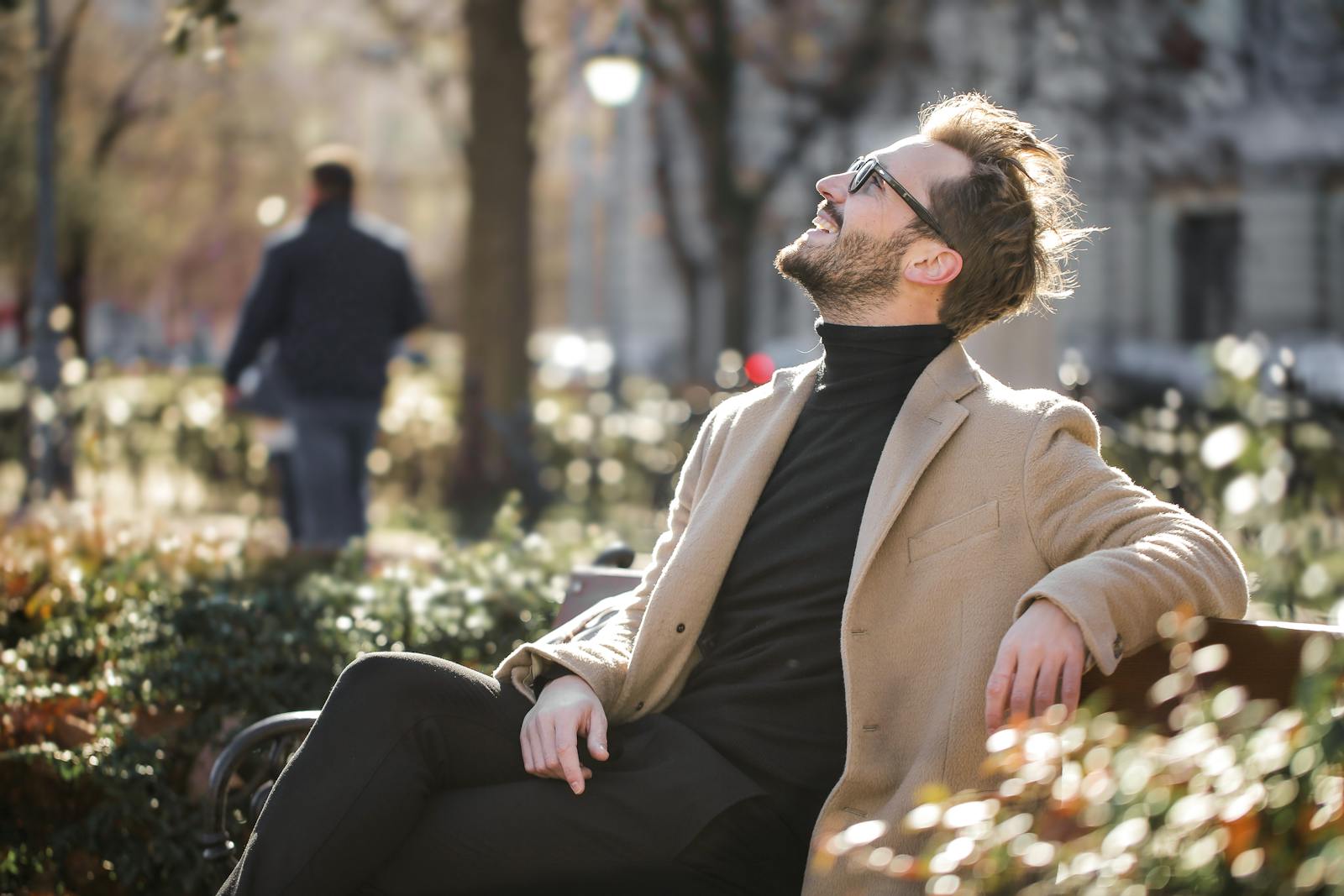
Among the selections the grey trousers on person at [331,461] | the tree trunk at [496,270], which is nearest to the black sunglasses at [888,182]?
the grey trousers on person at [331,461]

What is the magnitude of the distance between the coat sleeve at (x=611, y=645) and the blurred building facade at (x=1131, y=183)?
5.92 metres

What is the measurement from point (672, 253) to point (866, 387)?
78.4 feet

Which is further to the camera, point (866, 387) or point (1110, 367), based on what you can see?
point (1110, 367)

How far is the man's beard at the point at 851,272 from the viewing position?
3.15m

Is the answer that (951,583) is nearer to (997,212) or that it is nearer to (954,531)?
(954,531)

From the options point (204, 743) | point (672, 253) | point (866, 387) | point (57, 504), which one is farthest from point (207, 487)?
point (672, 253)

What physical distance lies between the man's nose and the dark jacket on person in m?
5.61

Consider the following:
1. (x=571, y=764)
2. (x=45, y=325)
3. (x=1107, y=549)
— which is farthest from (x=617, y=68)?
(x=1107, y=549)

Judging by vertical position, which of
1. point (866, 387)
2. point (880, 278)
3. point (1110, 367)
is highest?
point (880, 278)

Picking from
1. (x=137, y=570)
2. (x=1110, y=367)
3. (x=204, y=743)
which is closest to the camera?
(x=204, y=743)

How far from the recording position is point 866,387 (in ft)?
10.4

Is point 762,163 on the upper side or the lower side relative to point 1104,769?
upper

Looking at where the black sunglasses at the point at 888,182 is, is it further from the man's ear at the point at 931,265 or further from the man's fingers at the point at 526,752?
the man's fingers at the point at 526,752

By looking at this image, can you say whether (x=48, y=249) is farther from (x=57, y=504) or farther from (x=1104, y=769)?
(x=1104, y=769)
